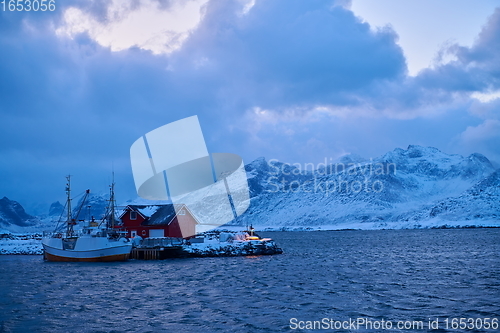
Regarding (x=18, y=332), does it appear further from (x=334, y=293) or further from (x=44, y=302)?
(x=334, y=293)

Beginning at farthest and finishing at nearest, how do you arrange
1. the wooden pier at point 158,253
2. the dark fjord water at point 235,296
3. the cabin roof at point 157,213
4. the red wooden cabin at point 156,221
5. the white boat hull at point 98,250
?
the cabin roof at point 157,213, the red wooden cabin at point 156,221, the wooden pier at point 158,253, the white boat hull at point 98,250, the dark fjord water at point 235,296

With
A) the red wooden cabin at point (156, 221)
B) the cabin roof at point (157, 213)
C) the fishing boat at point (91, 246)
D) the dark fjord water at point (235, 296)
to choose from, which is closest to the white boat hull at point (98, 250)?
the fishing boat at point (91, 246)

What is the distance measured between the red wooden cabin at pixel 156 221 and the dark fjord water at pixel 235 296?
26.5 m

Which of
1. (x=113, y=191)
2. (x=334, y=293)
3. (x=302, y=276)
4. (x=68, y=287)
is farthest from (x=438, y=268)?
(x=113, y=191)

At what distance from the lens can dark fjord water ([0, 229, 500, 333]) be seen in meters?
22.1

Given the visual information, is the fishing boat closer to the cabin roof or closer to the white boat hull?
the white boat hull

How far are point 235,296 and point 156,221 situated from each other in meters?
46.8

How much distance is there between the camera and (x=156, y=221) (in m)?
73.7

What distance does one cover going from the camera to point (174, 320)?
73.0 ft

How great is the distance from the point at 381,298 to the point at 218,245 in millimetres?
36863

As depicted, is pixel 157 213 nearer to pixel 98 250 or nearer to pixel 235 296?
pixel 98 250

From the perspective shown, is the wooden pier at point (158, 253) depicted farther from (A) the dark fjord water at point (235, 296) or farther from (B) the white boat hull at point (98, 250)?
(A) the dark fjord water at point (235, 296)

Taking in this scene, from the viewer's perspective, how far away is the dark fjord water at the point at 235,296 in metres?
22.1

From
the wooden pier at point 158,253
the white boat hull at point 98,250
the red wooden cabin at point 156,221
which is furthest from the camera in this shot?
the red wooden cabin at point 156,221
